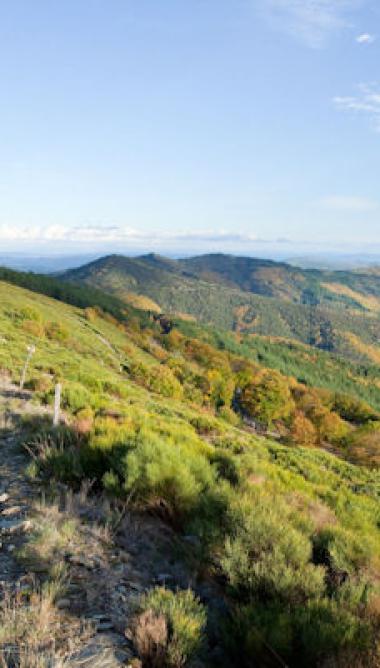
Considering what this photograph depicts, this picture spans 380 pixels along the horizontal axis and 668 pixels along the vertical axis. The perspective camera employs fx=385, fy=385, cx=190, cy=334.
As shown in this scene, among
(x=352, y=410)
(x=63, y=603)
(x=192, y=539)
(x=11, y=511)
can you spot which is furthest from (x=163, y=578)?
(x=352, y=410)

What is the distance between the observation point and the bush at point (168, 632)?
9.96 feet

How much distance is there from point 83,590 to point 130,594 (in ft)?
1.54

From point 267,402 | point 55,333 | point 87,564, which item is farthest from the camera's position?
point 267,402

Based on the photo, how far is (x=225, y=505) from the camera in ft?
17.3

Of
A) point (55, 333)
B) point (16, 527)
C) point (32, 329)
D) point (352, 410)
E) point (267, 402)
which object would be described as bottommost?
point (352, 410)

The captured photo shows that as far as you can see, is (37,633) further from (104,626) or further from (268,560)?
(268,560)

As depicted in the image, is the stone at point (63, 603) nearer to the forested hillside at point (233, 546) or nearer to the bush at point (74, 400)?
the forested hillside at point (233, 546)

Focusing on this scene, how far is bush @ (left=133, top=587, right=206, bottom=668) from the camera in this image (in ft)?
9.96

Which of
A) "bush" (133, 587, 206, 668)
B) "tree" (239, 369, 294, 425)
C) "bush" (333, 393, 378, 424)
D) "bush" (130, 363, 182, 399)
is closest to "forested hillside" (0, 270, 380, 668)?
"bush" (133, 587, 206, 668)

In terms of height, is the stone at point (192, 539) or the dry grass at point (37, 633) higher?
the dry grass at point (37, 633)

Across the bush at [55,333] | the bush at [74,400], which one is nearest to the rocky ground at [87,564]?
the bush at [74,400]

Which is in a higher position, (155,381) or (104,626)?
(104,626)

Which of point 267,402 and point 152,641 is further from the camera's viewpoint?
point 267,402

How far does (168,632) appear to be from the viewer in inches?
129
